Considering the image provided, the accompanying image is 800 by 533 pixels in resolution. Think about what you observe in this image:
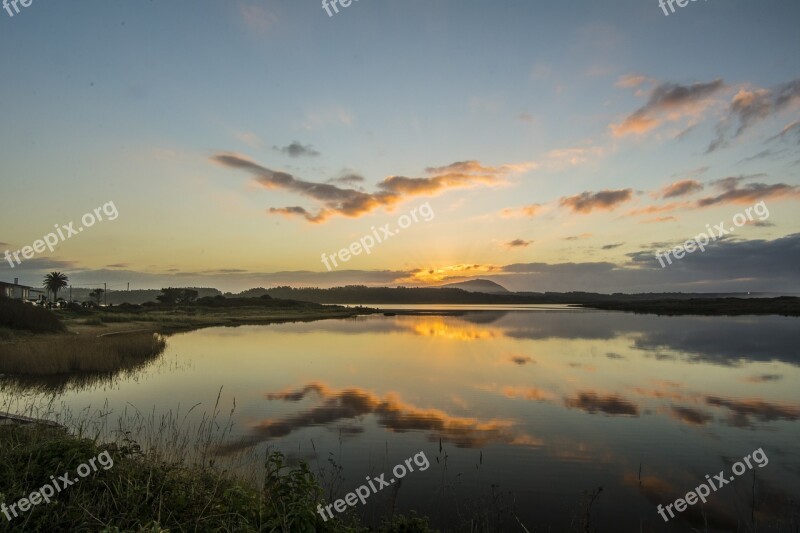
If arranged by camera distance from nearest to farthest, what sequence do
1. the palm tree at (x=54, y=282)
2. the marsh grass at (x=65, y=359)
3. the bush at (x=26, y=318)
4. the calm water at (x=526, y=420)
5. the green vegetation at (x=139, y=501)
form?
1. the green vegetation at (x=139, y=501)
2. the calm water at (x=526, y=420)
3. the marsh grass at (x=65, y=359)
4. the bush at (x=26, y=318)
5. the palm tree at (x=54, y=282)

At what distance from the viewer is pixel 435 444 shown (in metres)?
16.0

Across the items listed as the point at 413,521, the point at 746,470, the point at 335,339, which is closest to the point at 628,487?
the point at 746,470

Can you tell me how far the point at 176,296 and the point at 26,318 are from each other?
120 m

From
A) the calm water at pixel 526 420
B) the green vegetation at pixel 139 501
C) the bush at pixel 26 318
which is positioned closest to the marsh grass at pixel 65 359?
the calm water at pixel 526 420

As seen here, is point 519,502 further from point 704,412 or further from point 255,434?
point 704,412

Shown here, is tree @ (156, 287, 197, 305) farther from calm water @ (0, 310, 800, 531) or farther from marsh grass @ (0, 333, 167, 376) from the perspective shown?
marsh grass @ (0, 333, 167, 376)

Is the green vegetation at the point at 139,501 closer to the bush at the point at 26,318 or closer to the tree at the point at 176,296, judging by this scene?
the bush at the point at 26,318

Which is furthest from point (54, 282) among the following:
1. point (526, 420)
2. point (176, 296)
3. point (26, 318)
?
point (526, 420)

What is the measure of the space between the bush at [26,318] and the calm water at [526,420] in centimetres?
1564

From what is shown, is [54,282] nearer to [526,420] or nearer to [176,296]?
[176,296]

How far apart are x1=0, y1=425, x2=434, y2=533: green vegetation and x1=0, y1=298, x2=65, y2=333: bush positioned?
45224mm

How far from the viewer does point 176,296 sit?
160 m

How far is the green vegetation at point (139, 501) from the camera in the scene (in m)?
7.19

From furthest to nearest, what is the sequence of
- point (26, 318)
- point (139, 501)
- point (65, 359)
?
point (26, 318) < point (65, 359) < point (139, 501)
